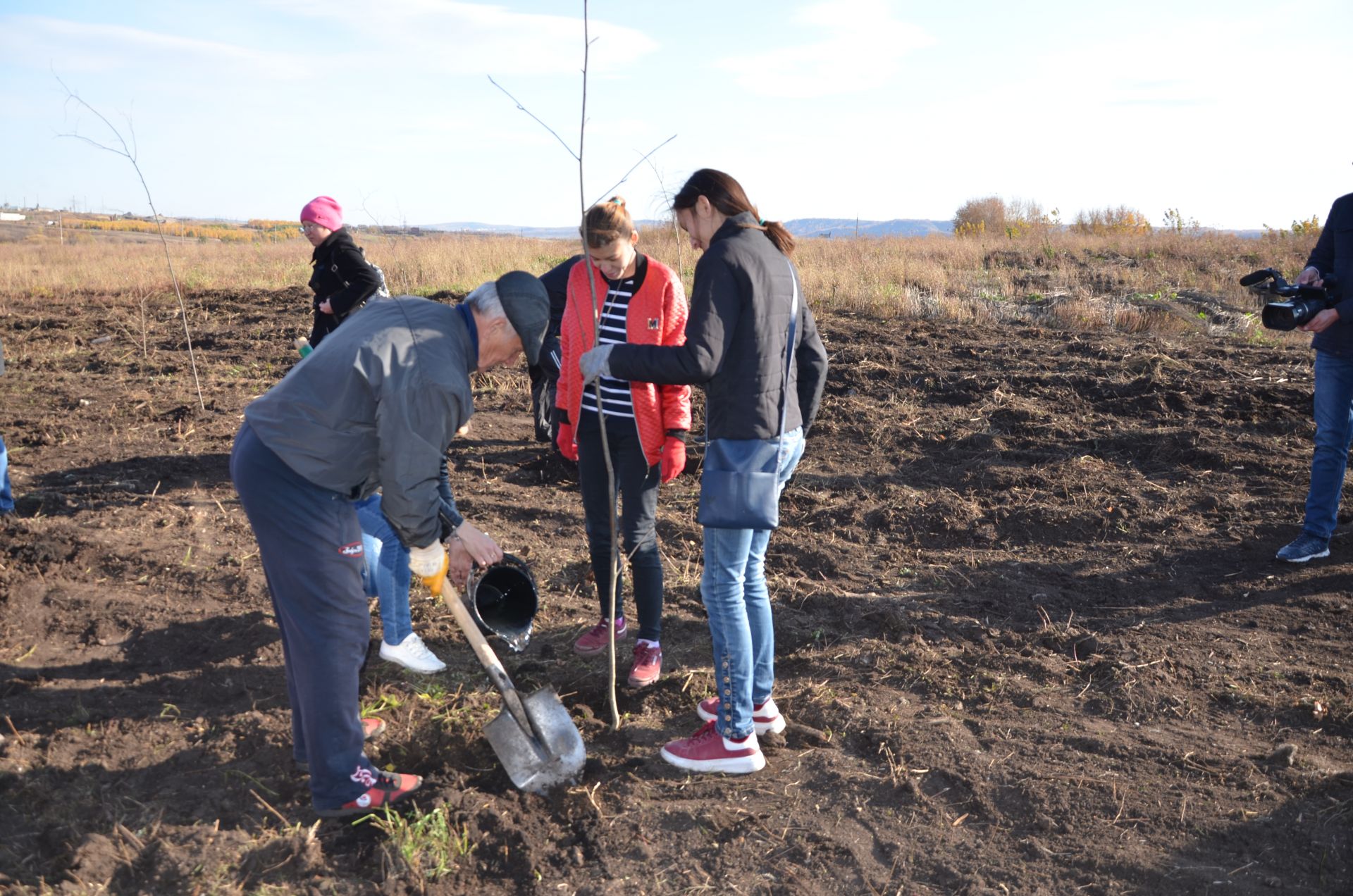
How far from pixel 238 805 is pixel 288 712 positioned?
0.55 metres

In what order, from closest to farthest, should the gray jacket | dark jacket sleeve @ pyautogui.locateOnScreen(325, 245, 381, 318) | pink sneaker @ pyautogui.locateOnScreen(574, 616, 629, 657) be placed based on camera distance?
the gray jacket → pink sneaker @ pyautogui.locateOnScreen(574, 616, 629, 657) → dark jacket sleeve @ pyautogui.locateOnScreen(325, 245, 381, 318)

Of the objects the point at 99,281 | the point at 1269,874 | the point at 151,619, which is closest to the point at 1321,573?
the point at 1269,874

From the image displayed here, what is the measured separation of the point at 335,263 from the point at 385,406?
2.93 meters

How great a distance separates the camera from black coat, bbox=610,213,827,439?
2551 mm

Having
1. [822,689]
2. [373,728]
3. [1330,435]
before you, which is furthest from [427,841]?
[1330,435]

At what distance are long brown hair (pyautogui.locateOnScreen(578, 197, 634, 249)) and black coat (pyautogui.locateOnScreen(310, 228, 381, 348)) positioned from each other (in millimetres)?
2115

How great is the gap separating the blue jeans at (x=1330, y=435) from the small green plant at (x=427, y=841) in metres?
4.37

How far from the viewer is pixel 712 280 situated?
2.55 metres

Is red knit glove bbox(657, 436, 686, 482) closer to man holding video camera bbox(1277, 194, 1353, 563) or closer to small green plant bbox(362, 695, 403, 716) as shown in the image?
small green plant bbox(362, 695, 403, 716)

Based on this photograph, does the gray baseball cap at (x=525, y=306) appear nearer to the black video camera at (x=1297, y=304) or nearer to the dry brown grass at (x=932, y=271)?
the black video camera at (x=1297, y=304)

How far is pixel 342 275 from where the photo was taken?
4.85 m

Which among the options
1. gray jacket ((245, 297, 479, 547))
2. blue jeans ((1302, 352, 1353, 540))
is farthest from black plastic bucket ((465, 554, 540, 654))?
blue jeans ((1302, 352, 1353, 540))

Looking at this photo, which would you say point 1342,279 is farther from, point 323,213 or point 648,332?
point 323,213

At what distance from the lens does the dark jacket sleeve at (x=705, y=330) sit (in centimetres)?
254
